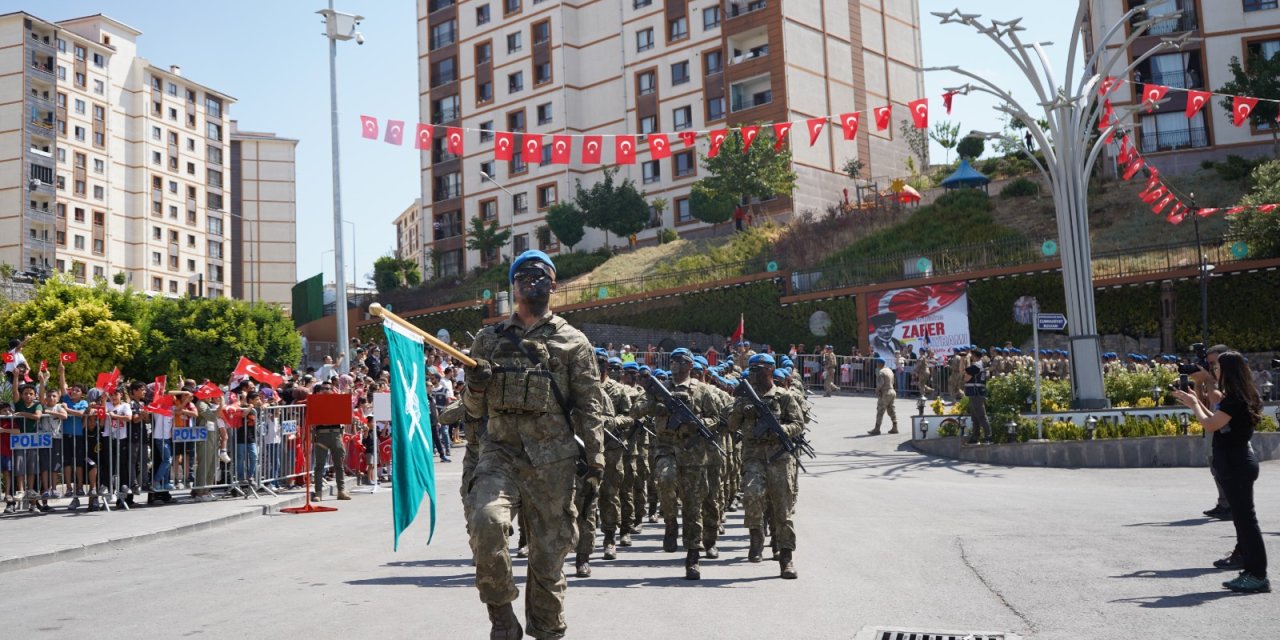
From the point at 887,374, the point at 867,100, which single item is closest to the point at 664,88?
the point at 867,100

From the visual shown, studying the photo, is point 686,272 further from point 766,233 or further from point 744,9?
point 744,9

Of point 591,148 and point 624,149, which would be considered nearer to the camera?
point 624,149

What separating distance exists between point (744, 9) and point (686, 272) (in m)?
18.1

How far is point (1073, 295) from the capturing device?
24.1m

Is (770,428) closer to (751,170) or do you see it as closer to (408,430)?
(408,430)

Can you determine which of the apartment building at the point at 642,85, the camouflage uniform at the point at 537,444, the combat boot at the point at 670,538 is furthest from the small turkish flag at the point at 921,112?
the apartment building at the point at 642,85

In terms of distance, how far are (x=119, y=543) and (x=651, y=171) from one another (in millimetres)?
51918

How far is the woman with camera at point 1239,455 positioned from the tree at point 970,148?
48.1 m

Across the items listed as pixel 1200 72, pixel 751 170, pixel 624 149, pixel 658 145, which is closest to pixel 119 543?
pixel 624 149

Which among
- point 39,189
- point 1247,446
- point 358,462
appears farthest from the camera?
point 39,189

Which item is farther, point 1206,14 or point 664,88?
point 664,88

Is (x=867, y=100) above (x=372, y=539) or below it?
above

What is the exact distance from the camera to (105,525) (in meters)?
13.3

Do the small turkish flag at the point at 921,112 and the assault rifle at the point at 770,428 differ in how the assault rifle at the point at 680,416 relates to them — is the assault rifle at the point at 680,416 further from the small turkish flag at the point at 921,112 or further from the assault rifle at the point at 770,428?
the small turkish flag at the point at 921,112
